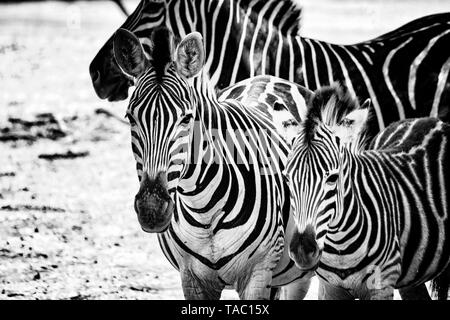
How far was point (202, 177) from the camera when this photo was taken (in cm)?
395

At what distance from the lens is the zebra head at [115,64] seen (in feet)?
18.9

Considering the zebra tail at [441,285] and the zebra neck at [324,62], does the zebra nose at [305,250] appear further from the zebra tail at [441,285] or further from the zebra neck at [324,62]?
the zebra neck at [324,62]

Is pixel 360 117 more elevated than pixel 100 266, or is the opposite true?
pixel 360 117

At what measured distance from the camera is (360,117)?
13.5 ft

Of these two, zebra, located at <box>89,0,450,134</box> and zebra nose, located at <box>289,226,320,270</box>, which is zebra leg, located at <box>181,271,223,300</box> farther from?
zebra, located at <box>89,0,450,134</box>

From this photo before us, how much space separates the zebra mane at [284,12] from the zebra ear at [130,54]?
7.15ft

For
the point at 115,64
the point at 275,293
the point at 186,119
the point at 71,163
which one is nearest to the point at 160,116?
the point at 186,119

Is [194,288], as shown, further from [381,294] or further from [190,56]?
[190,56]

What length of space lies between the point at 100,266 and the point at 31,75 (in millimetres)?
8221

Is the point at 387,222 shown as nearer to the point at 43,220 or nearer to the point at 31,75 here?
the point at 43,220

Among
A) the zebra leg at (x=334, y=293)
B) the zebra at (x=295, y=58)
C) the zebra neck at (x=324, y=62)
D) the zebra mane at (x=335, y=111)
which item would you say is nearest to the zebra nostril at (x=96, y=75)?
the zebra at (x=295, y=58)
